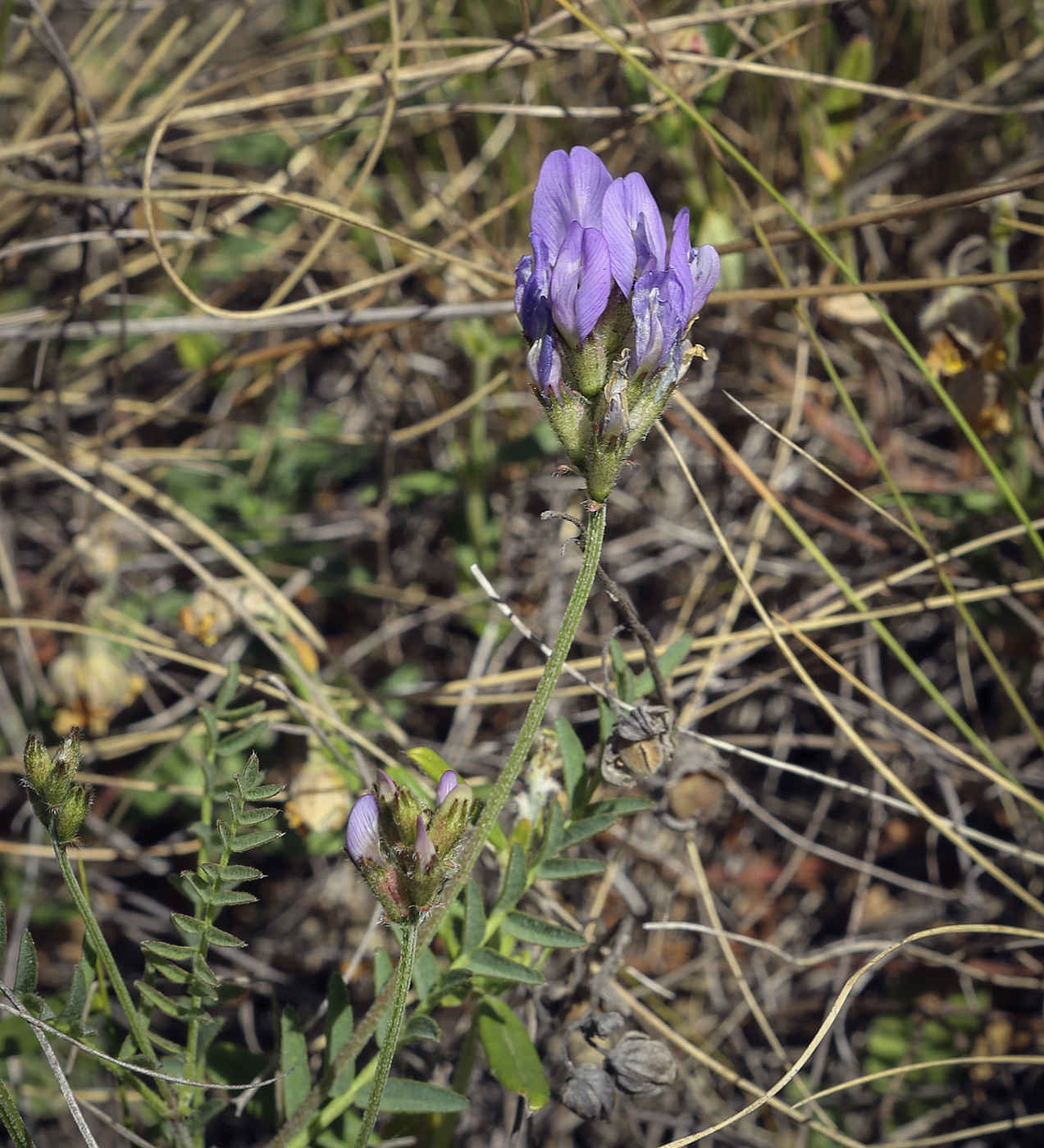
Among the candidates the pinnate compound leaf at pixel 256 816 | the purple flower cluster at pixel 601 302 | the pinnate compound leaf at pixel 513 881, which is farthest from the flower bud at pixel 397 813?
the purple flower cluster at pixel 601 302

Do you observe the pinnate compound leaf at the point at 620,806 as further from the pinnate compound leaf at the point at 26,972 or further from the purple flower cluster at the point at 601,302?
the pinnate compound leaf at the point at 26,972

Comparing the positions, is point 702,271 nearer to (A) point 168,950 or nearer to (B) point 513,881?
(B) point 513,881

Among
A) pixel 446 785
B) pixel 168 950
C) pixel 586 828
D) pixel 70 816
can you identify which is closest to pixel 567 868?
pixel 586 828

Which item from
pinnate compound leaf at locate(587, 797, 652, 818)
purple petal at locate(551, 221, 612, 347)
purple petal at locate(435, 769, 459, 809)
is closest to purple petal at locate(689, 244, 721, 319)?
purple petal at locate(551, 221, 612, 347)

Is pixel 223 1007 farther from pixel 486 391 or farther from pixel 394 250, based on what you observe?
pixel 394 250

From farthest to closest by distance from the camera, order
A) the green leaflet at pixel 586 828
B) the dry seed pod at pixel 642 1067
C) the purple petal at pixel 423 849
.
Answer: the dry seed pod at pixel 642 1067 < the green leaflet at pixel 586 828 < the purple petal at pixel 423 849

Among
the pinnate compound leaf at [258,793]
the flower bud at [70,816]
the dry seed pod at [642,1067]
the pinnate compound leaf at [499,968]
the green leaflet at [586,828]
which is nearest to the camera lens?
the flower bud at [70,816]
